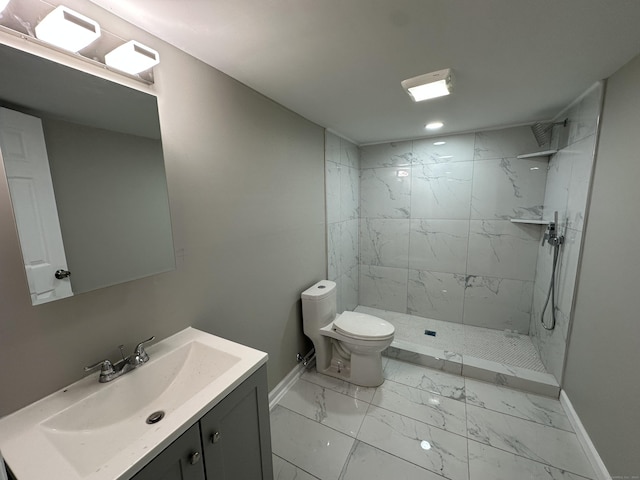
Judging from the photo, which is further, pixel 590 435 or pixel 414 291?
pixel 414 291

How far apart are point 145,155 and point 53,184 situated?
327mm

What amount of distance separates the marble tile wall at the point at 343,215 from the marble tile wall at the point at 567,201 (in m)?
1.83

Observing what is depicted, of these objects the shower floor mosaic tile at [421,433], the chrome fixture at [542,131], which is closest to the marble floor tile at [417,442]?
the shower floor mosaic tile at [421,433]

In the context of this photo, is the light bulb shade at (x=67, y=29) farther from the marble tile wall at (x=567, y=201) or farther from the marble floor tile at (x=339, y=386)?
the marble tile wall at (x=567, y=201)

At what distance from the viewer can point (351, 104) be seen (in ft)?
6.23

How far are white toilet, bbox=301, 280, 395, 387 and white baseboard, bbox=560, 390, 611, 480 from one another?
122cm

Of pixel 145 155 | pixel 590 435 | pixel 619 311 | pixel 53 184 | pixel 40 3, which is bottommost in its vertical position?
pixel 590 435

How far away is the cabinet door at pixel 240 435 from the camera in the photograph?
91 cm

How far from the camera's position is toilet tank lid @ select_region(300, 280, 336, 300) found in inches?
84.4

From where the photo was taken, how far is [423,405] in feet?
6.37

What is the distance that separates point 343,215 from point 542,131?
1926mm

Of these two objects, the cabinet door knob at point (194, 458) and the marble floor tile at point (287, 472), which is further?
the marble floor tile at point (287, 472)

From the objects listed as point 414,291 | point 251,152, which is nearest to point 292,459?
point 251,152

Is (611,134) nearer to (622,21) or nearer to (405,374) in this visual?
(622,21)
